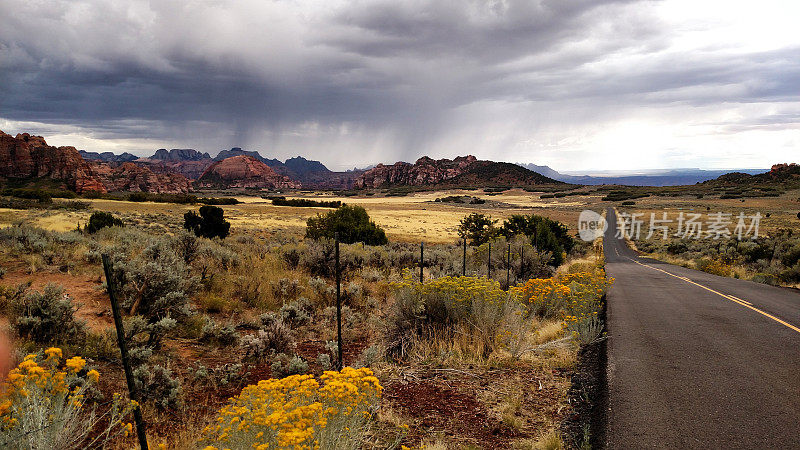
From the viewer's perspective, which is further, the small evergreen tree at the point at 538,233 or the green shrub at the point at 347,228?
the small evergreen tree at the point at 538,233

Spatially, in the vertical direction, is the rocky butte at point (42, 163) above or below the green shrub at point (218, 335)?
above

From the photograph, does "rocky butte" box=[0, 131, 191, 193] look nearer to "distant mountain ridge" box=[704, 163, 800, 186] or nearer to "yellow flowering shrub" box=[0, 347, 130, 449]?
"yellow flowering shrub" box=[0, 347, 130, 449]

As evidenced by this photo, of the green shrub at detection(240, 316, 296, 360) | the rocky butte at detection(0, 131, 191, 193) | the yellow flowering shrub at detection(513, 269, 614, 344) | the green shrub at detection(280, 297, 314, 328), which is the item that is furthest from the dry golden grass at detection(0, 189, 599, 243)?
the rocky butte at detection(0, 131, 191, 193)

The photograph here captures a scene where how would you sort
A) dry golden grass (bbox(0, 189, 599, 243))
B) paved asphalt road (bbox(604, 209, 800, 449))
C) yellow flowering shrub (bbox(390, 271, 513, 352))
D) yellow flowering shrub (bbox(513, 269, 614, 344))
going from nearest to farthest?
paved asphalt road (bbox(604, 209, 800, 449)) < yellow flowering shrub (bbox(390, 271, 513, 352)) < yellow flowering shrub (bbox(513, 269, 614, 344)) < dry golden grass (bbox(0, 189, 599, 243))

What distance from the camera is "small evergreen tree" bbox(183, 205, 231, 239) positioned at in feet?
73.9

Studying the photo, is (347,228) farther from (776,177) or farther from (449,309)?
(776,177)

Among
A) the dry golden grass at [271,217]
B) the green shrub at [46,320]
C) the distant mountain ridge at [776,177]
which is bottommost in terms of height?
the dry golden grass at [271,217]

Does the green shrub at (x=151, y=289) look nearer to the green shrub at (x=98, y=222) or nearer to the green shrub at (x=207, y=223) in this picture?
the green shrub at (x=98, y=222)

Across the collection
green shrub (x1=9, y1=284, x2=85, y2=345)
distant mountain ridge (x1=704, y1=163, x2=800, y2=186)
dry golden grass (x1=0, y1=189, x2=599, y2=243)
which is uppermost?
distant mountain ridge (x1=704, y1=163, x2=800, y2=186)

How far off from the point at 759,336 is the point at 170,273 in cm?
1163

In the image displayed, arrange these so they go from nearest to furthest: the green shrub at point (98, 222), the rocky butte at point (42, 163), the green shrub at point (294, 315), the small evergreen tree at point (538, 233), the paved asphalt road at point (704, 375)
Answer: the paved asphalt road at point (704, 375) → the green shrub at point (294, 315) → the green shrub at point (98, 222) → the small evergreen tree at point (538, 233) → the rocky butte at point (42, 163)

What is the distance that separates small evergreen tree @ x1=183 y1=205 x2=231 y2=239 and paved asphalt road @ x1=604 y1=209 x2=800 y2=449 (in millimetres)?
20770

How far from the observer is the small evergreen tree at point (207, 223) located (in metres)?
22.5

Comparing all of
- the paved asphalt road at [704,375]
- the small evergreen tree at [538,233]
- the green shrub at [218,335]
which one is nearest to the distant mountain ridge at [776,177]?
the small evergreen tree at [538,233]
